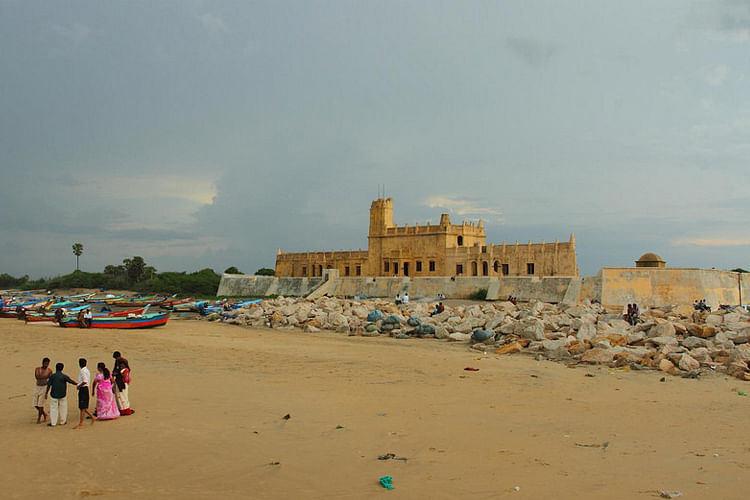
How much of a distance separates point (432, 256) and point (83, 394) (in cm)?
4005

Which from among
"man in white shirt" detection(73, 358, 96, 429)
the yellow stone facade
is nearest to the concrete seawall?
the yellow stone facade

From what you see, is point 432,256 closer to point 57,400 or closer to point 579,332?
point 579,332

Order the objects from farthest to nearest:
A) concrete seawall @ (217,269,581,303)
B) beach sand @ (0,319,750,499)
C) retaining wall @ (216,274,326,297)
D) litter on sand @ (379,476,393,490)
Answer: retaining wall @ (216,274,326,297), concrete seawall @ (217,269,581,303), beach sand @ (0,319,750,499), litter on sand @ (379,476,393,490)

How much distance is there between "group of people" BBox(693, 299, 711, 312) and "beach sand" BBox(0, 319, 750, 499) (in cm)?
1359

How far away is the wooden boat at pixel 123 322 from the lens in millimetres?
21344

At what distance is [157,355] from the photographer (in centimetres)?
1408

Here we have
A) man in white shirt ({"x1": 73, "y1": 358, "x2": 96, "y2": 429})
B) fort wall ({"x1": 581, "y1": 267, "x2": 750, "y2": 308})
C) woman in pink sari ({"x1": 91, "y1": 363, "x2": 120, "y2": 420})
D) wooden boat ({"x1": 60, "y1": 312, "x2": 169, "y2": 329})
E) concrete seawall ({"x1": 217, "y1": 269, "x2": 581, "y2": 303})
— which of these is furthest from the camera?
concrete seawall ({"x1": 217, "y1": 269, "x2": 581, "y2": 303})

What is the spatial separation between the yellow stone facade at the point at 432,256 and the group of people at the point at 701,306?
612 inches

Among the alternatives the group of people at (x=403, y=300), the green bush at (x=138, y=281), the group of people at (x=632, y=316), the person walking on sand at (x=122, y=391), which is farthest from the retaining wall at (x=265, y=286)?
the person walking on sand at (x=122, y=391)

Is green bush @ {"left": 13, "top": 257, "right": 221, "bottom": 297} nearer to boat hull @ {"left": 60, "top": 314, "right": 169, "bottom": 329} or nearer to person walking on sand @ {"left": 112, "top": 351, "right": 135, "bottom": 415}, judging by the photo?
boat hull @ {"left": 60, "top": 314, "right": 169, "bottom": 329}

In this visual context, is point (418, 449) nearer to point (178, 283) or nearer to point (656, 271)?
point (656, 271)

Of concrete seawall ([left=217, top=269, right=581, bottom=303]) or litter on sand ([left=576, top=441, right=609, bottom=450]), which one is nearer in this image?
litter on sand ([left=576, top=441, right=609, bottom=450])

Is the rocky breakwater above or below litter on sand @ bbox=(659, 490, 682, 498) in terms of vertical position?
above

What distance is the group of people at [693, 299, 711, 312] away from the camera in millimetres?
22475
